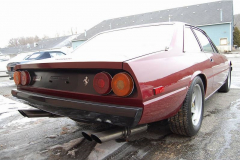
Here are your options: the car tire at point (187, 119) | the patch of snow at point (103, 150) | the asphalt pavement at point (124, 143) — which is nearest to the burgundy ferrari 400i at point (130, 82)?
the car tire at point (187, 119)

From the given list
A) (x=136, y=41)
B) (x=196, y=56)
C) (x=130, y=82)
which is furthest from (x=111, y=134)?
(x=196, y=56)

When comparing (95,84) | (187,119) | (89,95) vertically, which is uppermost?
(95,84)

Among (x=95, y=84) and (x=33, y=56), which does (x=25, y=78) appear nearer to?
(x=95, y=84)

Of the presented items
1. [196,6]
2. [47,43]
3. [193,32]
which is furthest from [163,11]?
[193,32]

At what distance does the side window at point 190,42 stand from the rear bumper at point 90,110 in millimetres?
1384

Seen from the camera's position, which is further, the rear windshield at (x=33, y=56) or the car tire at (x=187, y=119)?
the rear windshield at (x=33, y=56)

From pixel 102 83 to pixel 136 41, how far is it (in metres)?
0.98

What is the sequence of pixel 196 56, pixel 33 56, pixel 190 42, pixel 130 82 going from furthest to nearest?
pixel 33 56, pixel 190 42, pixel 196 56, pixel 130 82

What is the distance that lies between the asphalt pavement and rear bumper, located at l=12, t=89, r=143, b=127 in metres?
0.30

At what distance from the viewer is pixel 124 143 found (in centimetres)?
253

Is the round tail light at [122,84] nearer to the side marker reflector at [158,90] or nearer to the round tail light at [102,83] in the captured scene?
the round tail light at [102,83]

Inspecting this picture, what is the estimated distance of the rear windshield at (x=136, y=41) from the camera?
2264 mm

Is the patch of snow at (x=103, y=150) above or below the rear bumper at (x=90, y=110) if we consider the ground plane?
below

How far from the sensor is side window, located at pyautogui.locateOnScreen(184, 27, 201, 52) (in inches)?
108
